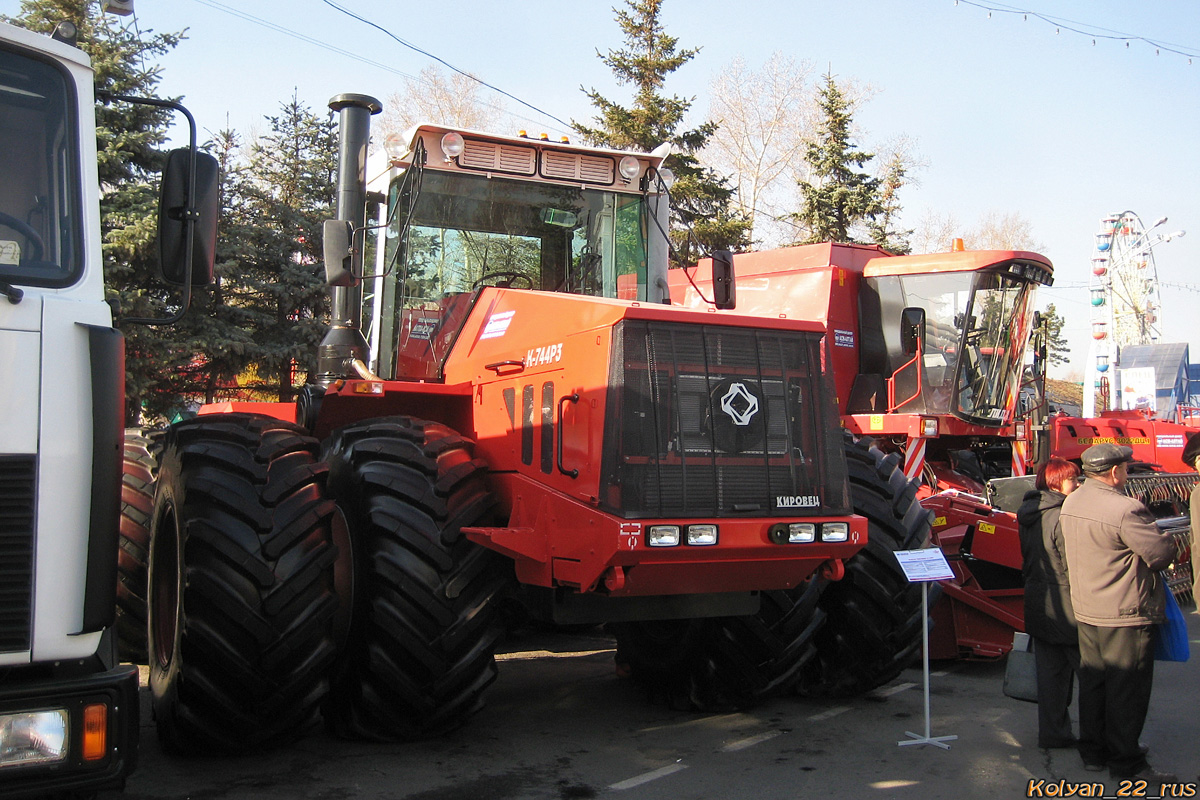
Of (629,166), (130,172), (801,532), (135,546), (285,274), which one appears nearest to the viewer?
(801,532)

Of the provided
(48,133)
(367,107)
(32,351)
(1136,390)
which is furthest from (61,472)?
(1136,390)

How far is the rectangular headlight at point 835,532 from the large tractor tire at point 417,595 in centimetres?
156

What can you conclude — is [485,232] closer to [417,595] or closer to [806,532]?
[417,595]

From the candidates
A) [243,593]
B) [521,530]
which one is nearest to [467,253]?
[521,530]

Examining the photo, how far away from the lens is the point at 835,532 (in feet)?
15.8

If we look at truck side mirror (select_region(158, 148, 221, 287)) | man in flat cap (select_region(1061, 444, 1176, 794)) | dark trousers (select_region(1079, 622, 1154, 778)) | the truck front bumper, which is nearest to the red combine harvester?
man in flat cap (select_region(1061, 444, 1176, 794))

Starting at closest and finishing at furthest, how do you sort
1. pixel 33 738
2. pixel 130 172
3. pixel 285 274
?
pixel 33 738 < pixel 130 172 < pixel 285 274

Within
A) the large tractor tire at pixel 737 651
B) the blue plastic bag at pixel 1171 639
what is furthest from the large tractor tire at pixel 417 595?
the blue plastic bag at pixel 1171 639

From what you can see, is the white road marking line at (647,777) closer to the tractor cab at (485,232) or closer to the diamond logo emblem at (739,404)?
the diamond logo emblem at (739,404)

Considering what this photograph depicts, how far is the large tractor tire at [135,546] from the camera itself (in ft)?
19.2

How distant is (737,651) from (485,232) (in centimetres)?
299

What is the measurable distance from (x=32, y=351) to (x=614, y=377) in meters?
2.38

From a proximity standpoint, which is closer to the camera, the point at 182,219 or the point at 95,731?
the point at 95,731

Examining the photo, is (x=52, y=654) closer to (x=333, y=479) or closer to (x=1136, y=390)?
(x=333, y=479)
